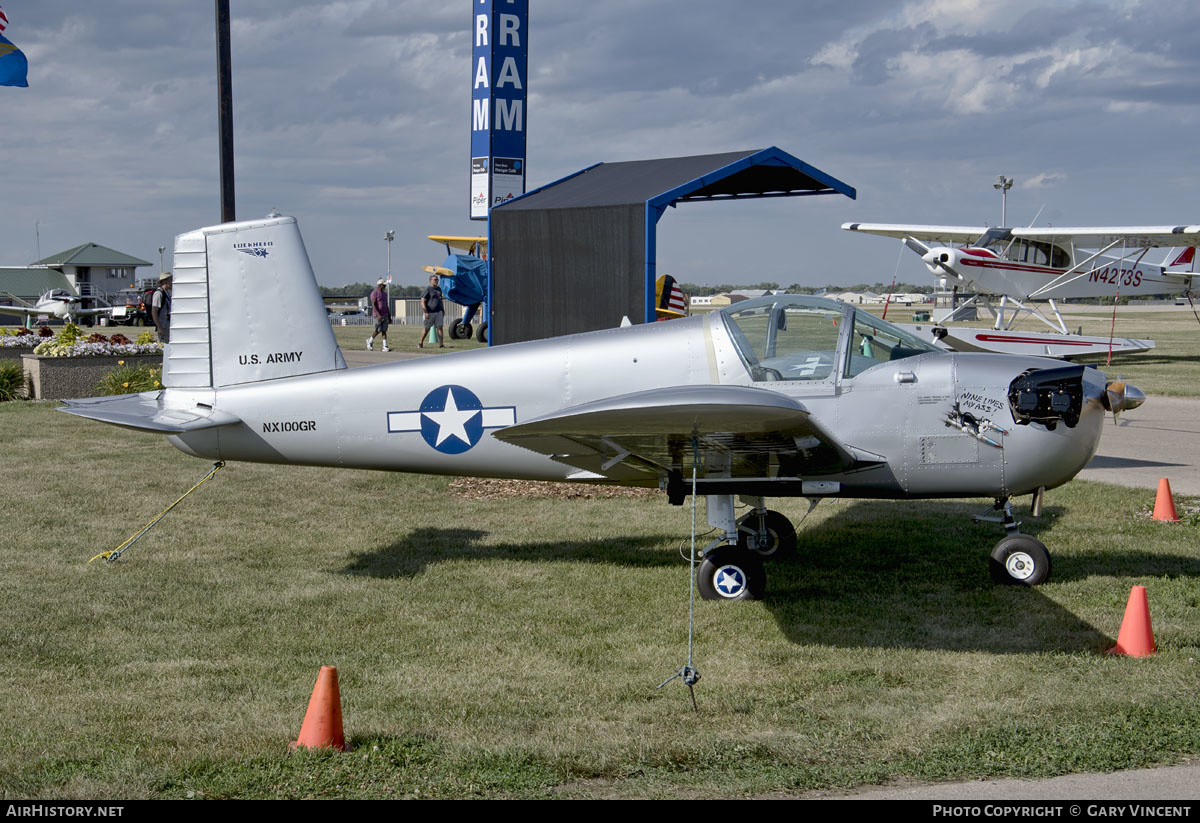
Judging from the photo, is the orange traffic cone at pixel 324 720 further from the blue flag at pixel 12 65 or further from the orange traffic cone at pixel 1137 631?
the blue flag at pixel 12 65

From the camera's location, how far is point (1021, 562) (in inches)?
278

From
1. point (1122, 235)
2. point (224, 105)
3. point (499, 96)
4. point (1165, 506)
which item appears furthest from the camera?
point (1122, 235)

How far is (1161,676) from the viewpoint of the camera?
17.3 feet

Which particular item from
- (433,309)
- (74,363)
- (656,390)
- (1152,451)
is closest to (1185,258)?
(1152,451)

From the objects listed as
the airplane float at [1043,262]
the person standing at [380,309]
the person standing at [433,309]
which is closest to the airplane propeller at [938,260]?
the airplane float at [1043,262]

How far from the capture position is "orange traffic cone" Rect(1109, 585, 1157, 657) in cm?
564

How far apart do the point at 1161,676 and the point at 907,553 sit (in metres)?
2.98

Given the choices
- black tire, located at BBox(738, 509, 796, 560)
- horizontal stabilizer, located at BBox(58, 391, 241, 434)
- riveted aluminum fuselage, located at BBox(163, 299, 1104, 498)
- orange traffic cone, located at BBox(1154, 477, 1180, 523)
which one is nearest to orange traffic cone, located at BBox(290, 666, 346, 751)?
riveted aluminum fuselage, located at BBox(163, 299, 1104, 498)

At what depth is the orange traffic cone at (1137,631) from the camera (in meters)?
5.64

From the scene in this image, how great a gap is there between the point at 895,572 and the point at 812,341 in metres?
2.03

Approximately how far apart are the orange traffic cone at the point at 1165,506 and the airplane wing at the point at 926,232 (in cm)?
2197

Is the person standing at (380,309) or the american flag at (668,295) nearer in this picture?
the american flag at (668,295)

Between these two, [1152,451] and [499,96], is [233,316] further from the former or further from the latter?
[499,96]

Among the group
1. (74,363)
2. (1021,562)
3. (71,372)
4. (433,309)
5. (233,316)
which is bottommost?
(1021,562)
